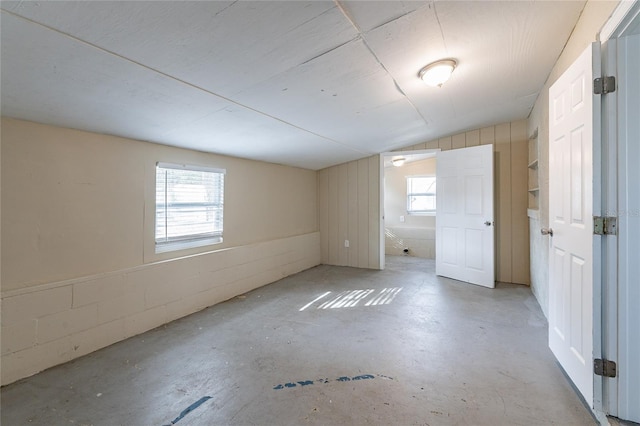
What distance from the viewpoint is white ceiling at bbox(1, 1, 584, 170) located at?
1355 mm

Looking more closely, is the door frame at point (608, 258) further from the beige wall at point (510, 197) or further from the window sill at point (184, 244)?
the window sill at point (184, 244)

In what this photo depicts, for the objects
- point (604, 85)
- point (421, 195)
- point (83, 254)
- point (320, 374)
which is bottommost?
point (320, 374)

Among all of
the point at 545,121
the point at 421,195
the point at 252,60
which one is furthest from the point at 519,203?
the point at 252,60

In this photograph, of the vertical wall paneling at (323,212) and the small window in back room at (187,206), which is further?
the vertical wall paneling at (323,212)

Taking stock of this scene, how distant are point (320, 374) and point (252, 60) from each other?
2.17m

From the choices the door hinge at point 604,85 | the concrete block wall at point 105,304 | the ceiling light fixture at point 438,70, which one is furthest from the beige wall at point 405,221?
the door hinge at point 604,85

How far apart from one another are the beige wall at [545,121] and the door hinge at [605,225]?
42.1 inches

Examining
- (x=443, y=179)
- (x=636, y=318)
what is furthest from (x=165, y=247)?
(x=443, y=179)

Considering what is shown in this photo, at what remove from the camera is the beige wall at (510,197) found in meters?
4.13

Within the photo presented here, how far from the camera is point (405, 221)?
22.4ft

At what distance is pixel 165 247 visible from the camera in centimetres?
301

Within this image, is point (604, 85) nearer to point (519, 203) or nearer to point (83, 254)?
point (519, 203)

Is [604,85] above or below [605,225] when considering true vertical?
above

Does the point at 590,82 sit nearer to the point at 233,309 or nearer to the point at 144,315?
the point at 233,309
